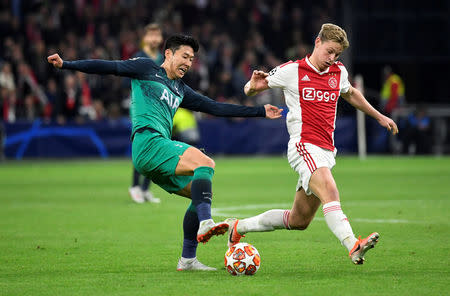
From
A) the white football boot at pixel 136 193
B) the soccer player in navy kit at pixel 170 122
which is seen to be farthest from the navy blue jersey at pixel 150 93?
the white football boot at pixel 136 193

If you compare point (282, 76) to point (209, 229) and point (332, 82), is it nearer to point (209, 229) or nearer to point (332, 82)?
point (332, 82)

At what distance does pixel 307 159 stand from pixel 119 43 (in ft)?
70.2

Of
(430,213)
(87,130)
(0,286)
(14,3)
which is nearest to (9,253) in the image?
(0,286)

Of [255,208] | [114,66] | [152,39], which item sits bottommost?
[255,208]

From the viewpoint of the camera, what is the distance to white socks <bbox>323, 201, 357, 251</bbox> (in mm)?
7168

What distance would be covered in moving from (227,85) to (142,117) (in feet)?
66.7

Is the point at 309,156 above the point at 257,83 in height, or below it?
below

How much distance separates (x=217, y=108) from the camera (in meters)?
7.97

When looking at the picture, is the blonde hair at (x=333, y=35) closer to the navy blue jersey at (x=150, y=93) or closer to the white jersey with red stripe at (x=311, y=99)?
the white jersey with red stripe at (x=311, y=99)

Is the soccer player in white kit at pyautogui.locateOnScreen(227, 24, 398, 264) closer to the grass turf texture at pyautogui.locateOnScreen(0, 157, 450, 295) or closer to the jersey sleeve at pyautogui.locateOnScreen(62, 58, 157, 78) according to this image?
the grass turf texture at pyautogui.locateOnScreen(0, 157, 450, 295)

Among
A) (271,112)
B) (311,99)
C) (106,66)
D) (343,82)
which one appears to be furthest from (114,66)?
(343,82)

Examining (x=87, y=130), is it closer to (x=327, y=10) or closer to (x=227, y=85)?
(x=227, y=85)

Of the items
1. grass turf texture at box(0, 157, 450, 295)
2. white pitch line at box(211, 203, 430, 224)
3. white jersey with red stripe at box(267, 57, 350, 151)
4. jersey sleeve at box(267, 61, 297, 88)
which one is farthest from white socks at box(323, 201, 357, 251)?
white pitch line at box(211, 203, 430, 224)

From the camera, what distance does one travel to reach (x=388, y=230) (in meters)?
10.4
